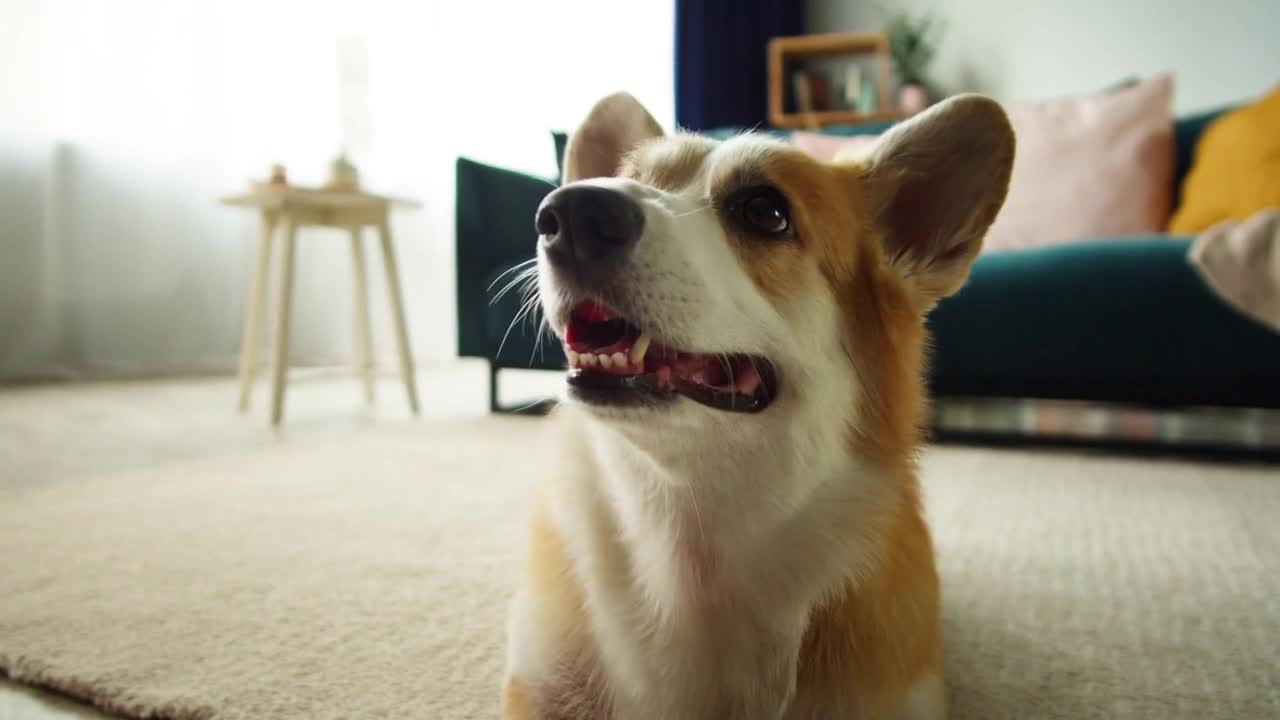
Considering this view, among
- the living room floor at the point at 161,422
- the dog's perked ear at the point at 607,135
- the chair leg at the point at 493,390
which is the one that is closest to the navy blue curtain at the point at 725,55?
the living room floor at the point at 161,422

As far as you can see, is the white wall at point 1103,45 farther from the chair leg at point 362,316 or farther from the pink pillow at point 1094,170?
the chair leg at point 362,316

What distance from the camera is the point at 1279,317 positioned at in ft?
6.32

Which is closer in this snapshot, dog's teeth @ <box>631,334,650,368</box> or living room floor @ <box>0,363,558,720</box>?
dog's teeth @ <box>631,334,650,368</box>

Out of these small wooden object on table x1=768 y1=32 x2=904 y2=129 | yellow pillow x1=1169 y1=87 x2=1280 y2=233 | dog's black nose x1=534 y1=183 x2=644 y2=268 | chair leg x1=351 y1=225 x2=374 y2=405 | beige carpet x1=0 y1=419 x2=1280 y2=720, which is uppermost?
small wooden object on table x1=768 y1=32 x2=904 y2=129

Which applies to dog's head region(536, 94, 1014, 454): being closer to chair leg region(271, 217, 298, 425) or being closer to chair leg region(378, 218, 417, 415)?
chair leg region(271, 217, 298, 425)

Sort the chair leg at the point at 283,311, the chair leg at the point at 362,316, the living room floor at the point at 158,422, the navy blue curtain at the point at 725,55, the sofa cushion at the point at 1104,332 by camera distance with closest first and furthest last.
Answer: the living room floor at the point at 158,422
the sofa cushion at the point at 1104,332
the chair leg at the point at 283,311
the chair leg at the point at 362,316
the navy blue curtain at the point at 725,55

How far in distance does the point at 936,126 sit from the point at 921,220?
0.36ft

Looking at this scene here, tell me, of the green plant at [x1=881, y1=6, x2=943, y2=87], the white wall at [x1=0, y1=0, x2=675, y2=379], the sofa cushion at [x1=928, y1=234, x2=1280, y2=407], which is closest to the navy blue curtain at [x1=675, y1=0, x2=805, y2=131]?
the white wall at [x1=0, y1=0, x2=675, y2=379]

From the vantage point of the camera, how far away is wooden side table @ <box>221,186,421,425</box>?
2426 mm

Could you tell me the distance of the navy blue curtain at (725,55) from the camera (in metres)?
4.80

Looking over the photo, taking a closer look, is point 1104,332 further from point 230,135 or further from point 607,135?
point 230,135

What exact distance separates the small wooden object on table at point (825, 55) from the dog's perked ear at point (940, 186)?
3742 mm

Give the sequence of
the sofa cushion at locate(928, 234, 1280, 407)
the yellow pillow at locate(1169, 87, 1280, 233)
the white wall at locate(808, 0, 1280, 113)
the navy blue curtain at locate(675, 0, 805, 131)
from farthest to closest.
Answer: the navy blue curtain at locate(675, 0, 805, 131) → the white wall at locate(808, 0, 1280, 113) → the yellow pillow at locate(1169, 87, 1280, 233) → the sofa cushion at locate(928, 234, 1280, 407)

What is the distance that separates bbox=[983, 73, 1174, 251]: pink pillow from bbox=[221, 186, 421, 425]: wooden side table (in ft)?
7.03
